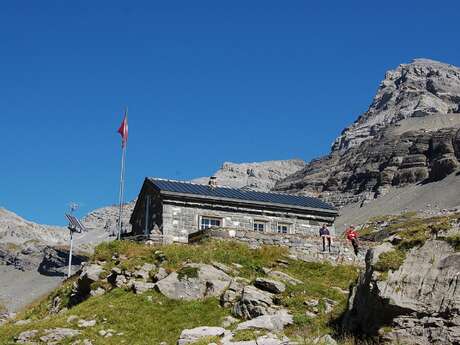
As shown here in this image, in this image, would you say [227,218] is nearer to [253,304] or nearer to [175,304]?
[175,304]

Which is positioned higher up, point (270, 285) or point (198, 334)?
point (270, 285)

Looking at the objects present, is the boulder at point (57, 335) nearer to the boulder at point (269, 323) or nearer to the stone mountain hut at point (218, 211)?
the boulder at point (269, 323)

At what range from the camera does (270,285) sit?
2166 cm

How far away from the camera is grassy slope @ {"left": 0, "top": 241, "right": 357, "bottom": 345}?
19.6 m

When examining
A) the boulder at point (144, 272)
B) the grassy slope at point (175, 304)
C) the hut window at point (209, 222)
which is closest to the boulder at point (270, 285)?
the grassy slope at point (175, 304)

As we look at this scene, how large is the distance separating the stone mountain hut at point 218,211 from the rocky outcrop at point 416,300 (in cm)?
1911

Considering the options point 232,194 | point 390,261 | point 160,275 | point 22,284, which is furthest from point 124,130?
point 22,284

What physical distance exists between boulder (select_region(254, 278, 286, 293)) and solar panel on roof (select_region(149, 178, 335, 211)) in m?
14.0

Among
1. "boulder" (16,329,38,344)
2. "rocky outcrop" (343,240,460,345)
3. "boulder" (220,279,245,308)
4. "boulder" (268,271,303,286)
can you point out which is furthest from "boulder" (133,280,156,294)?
"rocky outcrop" (343,240,460,345)

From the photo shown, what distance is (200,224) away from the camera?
35.2 m

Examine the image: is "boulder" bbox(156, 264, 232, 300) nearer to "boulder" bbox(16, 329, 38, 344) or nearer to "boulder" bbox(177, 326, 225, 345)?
"boulder" bbox(16, 329, 38, 344)

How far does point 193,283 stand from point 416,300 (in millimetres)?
10835

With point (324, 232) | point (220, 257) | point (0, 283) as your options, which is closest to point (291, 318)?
point (220, 257)

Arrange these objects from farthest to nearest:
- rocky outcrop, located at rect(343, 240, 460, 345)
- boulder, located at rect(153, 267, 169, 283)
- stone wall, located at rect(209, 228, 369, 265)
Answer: stone wall, located at rect(209, 228, 369, 265)
boulder, located at rect(153, 267, 169, 283)
rocky outcrop, located at rect(343, 240, 460, 345)
